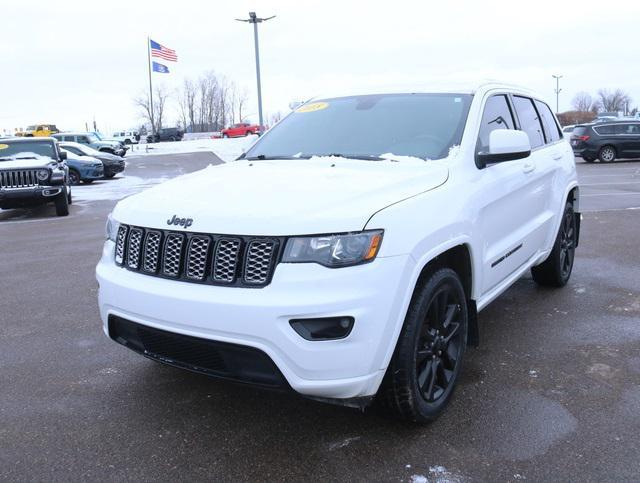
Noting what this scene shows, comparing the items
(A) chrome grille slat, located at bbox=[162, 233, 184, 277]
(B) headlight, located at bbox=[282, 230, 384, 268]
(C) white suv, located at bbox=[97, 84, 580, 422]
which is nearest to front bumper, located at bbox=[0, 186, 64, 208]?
(C) white suv, located at bbox=[97, 84, 580, 422]

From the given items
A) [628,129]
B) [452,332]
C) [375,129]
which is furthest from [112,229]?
[628,129]

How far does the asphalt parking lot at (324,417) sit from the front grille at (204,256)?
32.9 inches

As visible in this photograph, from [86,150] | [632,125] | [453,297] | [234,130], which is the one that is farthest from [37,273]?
[234,130]

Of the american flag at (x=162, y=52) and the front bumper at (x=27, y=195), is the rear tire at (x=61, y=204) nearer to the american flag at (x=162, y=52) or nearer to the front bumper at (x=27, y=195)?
the front bumper at (x=27, y=195)

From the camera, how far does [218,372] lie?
9.52ft

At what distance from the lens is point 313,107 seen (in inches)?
185

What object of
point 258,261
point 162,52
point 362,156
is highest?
point 162,52

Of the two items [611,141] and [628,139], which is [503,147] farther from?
[628,139]

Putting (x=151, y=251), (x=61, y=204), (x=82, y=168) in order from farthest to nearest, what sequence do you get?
Result: (x=82, y=168)
(x=61, y=204)
(x=151, y=251)

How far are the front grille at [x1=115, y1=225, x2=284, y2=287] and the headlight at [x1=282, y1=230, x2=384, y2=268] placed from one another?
7 centimetres

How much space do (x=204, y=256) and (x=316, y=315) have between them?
25.2 inches

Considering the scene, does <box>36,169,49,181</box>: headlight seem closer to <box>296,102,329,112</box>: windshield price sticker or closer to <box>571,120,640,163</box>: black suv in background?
<box>296,102,329,112</box>: windshield price sticker

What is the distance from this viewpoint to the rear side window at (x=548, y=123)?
5453 mm

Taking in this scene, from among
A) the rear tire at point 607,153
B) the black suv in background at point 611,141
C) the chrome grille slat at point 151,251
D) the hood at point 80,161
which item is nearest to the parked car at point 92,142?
the hood at point 80,161
